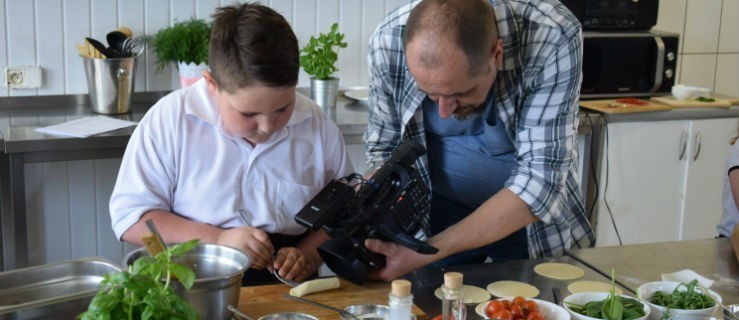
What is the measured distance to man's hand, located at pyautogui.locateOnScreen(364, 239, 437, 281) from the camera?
1693 millimetres

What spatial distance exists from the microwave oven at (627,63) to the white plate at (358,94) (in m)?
0.82

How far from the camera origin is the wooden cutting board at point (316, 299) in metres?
1.55

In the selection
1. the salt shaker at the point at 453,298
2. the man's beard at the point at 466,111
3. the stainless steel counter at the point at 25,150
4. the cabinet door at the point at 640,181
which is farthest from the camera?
the cabinet door at the point at 640,181

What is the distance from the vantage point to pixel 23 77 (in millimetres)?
2982

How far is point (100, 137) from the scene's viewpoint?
8.56 ft

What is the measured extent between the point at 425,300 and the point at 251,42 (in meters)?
0.59

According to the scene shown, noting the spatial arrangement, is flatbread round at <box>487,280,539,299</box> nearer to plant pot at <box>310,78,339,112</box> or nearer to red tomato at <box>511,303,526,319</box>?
red tomato at <box>511,303,526,319</box>

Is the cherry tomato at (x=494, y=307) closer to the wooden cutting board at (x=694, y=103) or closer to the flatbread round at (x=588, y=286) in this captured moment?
the flatbread round at (x=588, y=286)

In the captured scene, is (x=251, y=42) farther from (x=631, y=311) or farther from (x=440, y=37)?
(x=631, y=311)

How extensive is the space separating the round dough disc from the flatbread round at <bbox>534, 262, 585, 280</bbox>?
186 mm

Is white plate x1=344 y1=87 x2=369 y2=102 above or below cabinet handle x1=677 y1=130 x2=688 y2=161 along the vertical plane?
above

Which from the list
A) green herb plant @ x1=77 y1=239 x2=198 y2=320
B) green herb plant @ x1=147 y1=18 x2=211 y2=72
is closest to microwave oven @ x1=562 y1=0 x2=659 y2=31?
green herb plant @ x1=147 y1=18 x2=211 y2=72

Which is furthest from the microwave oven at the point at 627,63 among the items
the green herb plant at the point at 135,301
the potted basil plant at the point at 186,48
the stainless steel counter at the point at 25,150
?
the green herb plant at the point at 135,301

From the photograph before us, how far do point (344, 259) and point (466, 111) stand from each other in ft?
1.35
